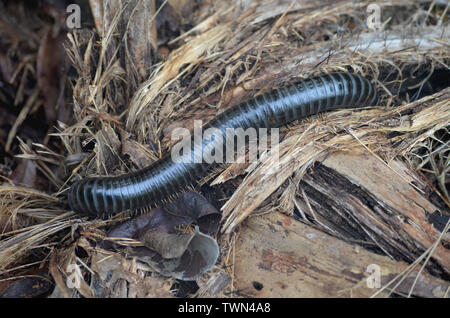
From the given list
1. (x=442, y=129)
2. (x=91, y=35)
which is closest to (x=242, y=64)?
(x=91, y=35)

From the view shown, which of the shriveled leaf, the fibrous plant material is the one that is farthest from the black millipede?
the shriveled leaf

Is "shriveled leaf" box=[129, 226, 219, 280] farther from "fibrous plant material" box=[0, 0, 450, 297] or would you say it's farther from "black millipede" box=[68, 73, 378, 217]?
"black millipede" box=[68, 73, 378, 217]

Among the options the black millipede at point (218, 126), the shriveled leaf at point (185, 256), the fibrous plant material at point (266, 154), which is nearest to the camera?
the shriveled leaf at point (185, 256)

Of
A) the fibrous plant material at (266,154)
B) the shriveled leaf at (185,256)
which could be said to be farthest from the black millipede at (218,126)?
the shriveled leaf at (185,256)

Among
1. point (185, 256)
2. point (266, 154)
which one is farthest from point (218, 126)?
point (185, 256)

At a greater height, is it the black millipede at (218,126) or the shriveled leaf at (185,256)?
the black millipede at (218,126)

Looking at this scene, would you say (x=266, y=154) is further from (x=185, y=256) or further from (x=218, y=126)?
(x=185, y=256)

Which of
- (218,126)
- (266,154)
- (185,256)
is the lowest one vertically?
(185,256)

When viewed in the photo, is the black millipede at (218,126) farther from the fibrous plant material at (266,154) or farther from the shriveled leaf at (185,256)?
the shriveled leaf at (185,256)

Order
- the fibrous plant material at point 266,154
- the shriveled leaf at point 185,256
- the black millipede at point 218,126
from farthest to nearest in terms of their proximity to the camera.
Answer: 1. the black millipede at point 218,126
2. the fibrous plant material at point 266,154
3. the shriveled leaf at point 185,256
